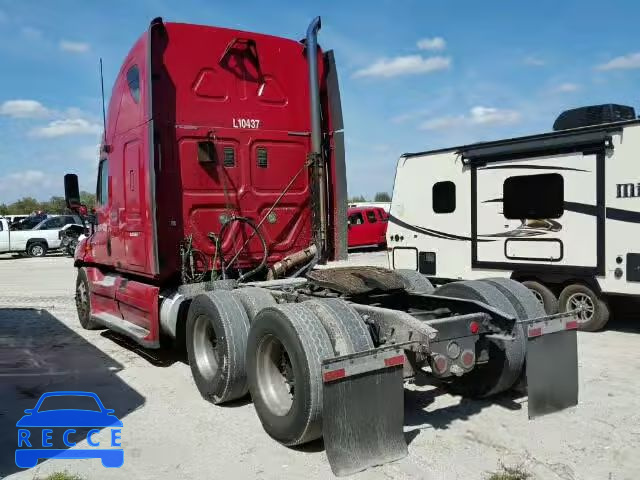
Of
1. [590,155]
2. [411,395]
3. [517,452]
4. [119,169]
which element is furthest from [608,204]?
[119,169]

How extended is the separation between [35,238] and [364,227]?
46.8 feet

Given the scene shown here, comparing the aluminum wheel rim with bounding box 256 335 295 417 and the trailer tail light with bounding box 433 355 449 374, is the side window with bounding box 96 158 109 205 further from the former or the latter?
the trailer tail light with bounding box 433 355 449 374

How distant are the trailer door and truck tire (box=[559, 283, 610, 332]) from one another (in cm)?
37

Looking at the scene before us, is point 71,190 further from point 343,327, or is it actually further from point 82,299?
point 343,327

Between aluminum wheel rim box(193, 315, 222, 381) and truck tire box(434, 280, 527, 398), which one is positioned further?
aluminum wheel rim box(193, 315, 222, 381)

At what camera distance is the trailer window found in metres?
8.63

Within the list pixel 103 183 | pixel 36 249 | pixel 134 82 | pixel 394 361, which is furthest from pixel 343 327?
pixel 36 249

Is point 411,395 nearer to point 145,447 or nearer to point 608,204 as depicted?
point 145,447

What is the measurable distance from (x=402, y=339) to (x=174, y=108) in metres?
3.78

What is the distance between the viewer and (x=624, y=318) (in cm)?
926

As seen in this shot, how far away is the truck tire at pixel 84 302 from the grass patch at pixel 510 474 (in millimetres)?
6572

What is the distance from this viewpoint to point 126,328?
706 centimetres

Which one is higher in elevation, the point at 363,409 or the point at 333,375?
the point at 333,375

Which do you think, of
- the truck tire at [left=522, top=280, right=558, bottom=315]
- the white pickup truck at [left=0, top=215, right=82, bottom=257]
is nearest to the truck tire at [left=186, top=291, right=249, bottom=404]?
the truck tire at [left=522, top=280, right=558, bottom=315]
